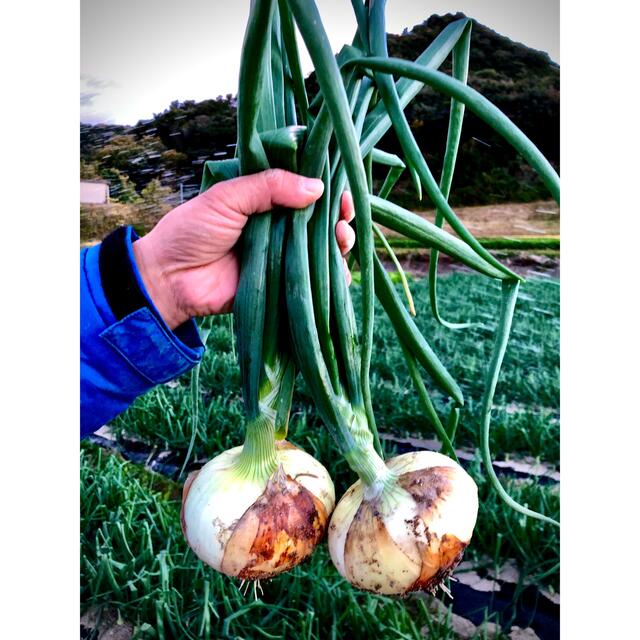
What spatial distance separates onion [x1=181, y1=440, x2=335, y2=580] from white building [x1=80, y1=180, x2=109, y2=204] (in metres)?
0.56

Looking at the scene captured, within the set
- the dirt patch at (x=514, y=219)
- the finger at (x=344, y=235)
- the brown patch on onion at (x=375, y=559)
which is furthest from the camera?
the dirt patch at (x=514, y=219)

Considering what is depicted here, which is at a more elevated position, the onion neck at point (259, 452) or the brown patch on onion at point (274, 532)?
the onion neck at point (259, 452)

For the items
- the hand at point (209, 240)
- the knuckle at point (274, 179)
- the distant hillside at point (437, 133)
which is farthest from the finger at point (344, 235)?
the distant hillside at point (437, 133)

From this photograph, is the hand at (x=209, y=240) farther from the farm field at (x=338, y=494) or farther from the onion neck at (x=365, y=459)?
the farm field at (x=338, y=494)

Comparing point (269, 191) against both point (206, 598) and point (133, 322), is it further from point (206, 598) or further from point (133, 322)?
point (206, 598)

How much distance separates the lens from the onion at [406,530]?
0.63 m

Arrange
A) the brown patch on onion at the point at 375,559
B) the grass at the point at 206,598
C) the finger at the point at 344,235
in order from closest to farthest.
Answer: the brown patch on onion at the point at 375,559
the finger at the point at 344,235
the grass at the point at 206,598

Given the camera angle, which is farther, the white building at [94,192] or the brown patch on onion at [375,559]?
the white building at [94,192]

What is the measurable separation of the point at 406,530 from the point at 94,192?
2.43 ft

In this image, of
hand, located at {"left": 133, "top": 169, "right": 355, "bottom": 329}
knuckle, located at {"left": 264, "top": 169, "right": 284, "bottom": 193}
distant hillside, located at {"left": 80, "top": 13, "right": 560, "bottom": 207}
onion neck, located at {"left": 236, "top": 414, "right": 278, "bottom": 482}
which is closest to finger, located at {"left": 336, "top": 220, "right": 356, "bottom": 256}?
hand, located at {"left": 133, "top": 169, "right": 355, "bottom": 329}

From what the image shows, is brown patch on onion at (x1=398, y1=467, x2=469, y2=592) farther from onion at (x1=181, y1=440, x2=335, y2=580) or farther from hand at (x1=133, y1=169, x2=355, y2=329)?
hand at (x1=133, y1=169, x2=355, y2=329)

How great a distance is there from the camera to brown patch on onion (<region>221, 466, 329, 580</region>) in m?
0.65
